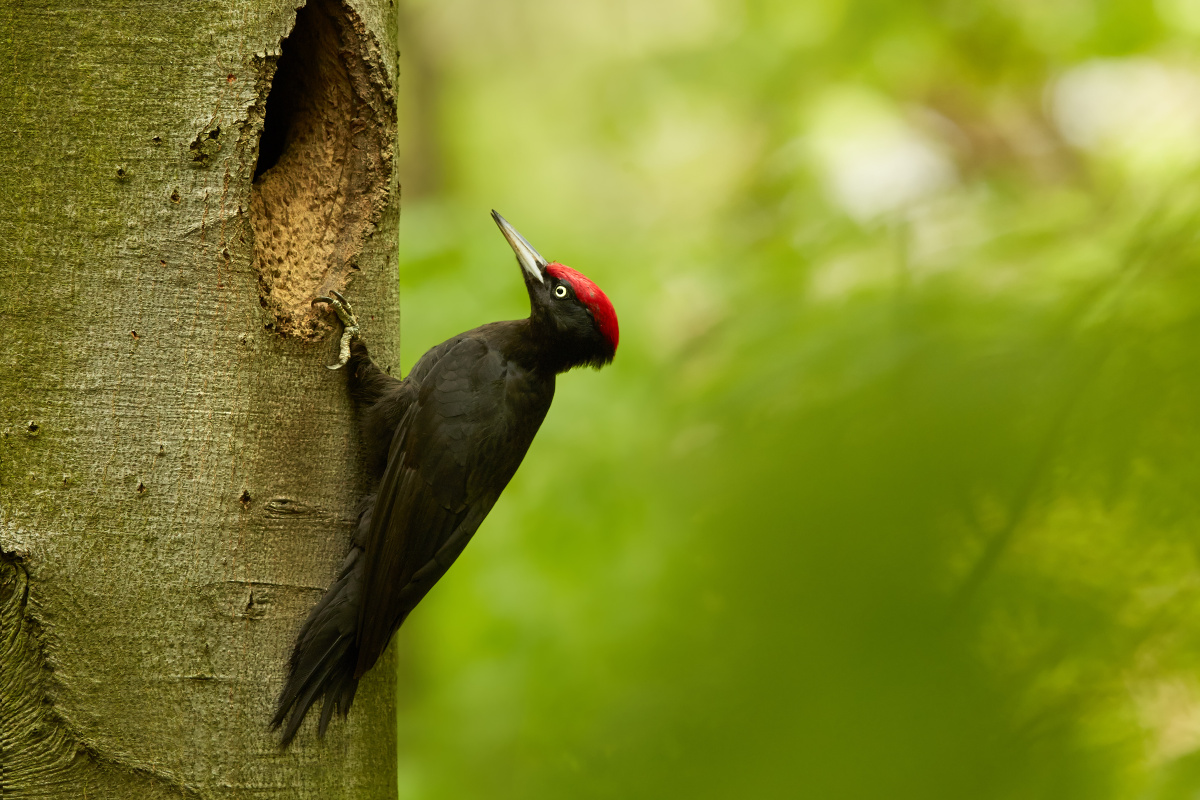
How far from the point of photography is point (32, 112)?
5.61ft

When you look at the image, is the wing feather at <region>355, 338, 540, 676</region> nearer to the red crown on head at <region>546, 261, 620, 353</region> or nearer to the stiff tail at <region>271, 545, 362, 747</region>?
the stiff tail at <region>271, 545, 362, 747</region>

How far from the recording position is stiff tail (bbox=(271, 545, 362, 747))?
1839mm

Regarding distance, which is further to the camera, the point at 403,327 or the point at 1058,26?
the point at 1058,26

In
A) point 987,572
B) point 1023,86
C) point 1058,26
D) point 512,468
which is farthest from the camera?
point 1023,86

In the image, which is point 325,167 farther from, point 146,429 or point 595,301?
point 595,301

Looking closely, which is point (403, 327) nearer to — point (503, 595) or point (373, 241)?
point (503, 595)

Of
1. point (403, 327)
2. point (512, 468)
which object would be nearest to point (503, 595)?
point (512, 468)

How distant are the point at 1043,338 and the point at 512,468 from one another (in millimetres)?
2114

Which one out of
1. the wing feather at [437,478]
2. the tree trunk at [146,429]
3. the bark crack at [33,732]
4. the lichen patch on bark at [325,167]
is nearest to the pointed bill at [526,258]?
the wing feather at [437,478]

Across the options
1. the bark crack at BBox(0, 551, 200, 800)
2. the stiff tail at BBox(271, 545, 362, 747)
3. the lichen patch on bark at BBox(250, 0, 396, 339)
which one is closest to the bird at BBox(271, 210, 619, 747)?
the stiff tail at BBox(271, 545, 362, 747)

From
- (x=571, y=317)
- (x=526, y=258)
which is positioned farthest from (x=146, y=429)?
(x=526, y=258)

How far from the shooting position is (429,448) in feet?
8.15

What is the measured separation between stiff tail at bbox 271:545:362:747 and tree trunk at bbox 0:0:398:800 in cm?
3

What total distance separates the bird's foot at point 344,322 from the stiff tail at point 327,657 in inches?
16.9
